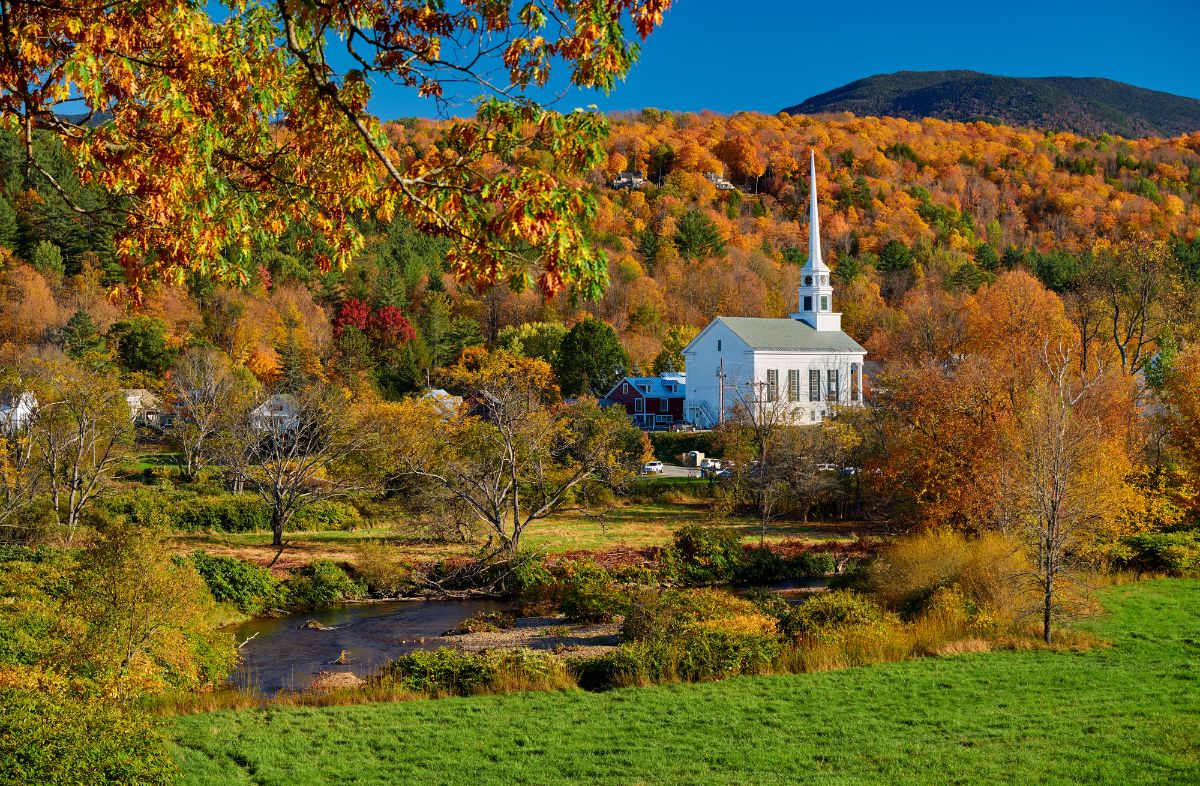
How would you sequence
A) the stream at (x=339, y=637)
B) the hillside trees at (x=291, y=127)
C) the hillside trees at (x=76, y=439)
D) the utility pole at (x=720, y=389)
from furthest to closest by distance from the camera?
the utility pole at (x=720, y=389)
the hillside trees at (x=76, y=439)
the stream at (x=339, y=637)
the hillside trees at (x=291, y=127)

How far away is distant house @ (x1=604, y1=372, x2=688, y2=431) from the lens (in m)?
72.6

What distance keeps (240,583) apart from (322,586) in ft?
8.25

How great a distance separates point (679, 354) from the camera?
8406cm

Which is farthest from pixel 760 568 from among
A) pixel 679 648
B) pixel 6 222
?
pixel 6 222

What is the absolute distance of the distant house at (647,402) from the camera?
238 ft

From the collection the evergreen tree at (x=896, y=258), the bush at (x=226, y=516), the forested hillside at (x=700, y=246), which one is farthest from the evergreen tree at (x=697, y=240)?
the bush at (x=226, y=516)

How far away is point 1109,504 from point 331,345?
6237cm

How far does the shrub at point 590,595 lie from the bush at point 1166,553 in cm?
1659

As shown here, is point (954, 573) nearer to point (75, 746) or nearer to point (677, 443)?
point (75, 746)

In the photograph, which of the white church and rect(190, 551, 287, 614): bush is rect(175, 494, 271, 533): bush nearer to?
rect(190, 551, 287, 614): bush

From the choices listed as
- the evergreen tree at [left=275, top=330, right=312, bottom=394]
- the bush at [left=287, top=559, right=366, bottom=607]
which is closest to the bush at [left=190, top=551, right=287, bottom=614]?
the bush at [left=287, top=559, right=366, bottom=607]

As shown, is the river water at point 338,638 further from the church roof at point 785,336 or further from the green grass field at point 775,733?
the church roof at point 785,336

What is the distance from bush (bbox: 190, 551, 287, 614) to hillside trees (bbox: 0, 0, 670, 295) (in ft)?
69.8

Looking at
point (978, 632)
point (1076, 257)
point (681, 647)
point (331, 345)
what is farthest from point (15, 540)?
point (1076, 257)
